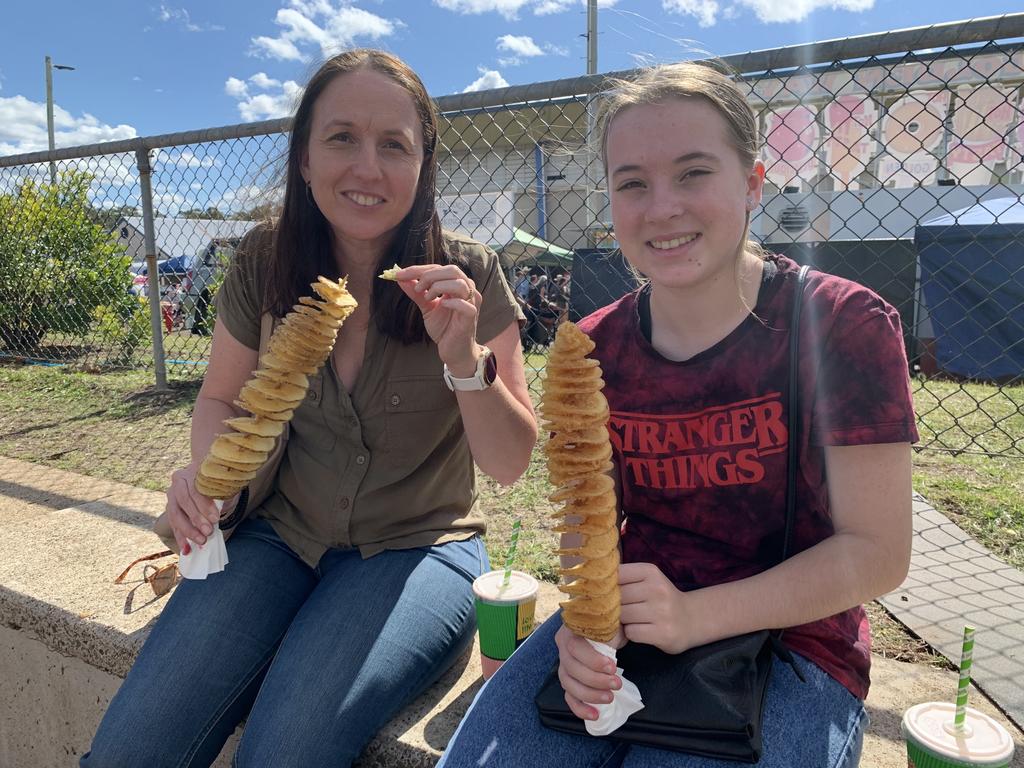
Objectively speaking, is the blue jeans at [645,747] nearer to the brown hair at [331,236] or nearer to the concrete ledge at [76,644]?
the concrete ledge at [76,644]

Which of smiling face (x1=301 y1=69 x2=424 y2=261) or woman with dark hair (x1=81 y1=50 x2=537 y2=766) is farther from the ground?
smiling face (x1=301 y1=69 x2=424 y2=261)

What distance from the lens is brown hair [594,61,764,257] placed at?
Result: 1574 mm

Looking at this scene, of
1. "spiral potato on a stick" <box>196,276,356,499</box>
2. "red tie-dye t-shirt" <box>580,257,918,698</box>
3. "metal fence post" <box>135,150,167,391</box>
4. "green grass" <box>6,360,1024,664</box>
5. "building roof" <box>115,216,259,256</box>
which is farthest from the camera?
"building roof" <box>115,216,259,256</box>

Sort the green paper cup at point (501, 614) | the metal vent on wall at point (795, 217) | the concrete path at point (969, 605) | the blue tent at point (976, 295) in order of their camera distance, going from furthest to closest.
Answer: the blue tent at point (976, 295) < the metal vent on wall at point (795, 217) < the concrete path at point (969, 605) < the green paper cup at point (501, 614)

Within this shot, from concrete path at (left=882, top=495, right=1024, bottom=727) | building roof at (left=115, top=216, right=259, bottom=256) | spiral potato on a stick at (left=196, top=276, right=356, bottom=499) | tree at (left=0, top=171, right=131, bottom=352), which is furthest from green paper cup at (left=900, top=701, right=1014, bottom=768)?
tree at (left=0, top=171, right=131, bottom=352)

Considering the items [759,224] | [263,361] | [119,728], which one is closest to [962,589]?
[263,361]

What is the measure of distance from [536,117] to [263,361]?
8.66 ft

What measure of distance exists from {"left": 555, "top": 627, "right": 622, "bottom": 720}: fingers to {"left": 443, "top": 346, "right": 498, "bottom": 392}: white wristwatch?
0.70 m

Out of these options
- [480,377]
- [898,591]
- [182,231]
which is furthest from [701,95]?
[182,231]

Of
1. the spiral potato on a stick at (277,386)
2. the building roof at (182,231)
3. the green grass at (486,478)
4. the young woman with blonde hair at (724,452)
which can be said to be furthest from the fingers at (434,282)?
the building roof at (182,231)

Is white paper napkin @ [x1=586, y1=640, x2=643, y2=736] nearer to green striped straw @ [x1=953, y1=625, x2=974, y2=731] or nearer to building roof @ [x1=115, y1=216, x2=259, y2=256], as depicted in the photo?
green striped straw @ [x1=953, y1=625, x2=974, y2=731]

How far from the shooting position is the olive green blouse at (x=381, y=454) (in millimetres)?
2125

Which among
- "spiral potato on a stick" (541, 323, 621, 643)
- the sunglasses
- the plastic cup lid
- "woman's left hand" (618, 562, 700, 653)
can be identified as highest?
"spiral potato on a stick" (541, 323, 621, 643)

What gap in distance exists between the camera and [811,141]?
3.90m
